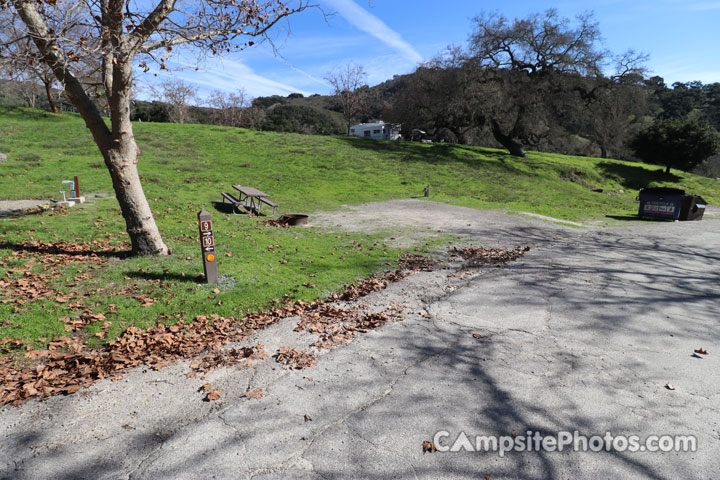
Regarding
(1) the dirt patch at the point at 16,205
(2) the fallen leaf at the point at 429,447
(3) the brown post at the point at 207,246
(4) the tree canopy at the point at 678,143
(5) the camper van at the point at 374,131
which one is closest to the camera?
(2) the fallen leaf at the point at 429,447

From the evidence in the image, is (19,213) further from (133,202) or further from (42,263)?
(133,202)

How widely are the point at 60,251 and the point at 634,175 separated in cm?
4190

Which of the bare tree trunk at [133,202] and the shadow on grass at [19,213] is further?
the shadow on grass at [19,213]

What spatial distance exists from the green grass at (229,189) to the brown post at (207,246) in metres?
0.24

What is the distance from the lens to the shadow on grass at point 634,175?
1298 inches

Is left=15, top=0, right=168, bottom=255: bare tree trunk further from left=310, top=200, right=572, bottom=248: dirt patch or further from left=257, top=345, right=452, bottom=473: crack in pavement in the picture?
left=257, top=345, right=452, bottom=473: crack in pavement

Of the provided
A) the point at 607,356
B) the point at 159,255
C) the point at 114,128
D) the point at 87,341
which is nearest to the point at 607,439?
the point at 607,356

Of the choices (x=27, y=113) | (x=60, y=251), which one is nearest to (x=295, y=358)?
(x=60, y=251)

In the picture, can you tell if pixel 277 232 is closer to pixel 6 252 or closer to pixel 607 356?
pixel 6 252

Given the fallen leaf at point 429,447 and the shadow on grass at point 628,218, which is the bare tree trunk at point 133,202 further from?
the shadow on grass at point 628,218

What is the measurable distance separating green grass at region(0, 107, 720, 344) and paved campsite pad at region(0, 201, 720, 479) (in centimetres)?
188

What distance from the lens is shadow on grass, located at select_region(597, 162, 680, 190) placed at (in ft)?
108

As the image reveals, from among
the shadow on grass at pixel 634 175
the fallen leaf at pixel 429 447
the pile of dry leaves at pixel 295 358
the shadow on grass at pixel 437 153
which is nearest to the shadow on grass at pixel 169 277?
the pile of dry leaves at pixel 295 358

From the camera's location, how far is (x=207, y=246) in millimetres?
6648
